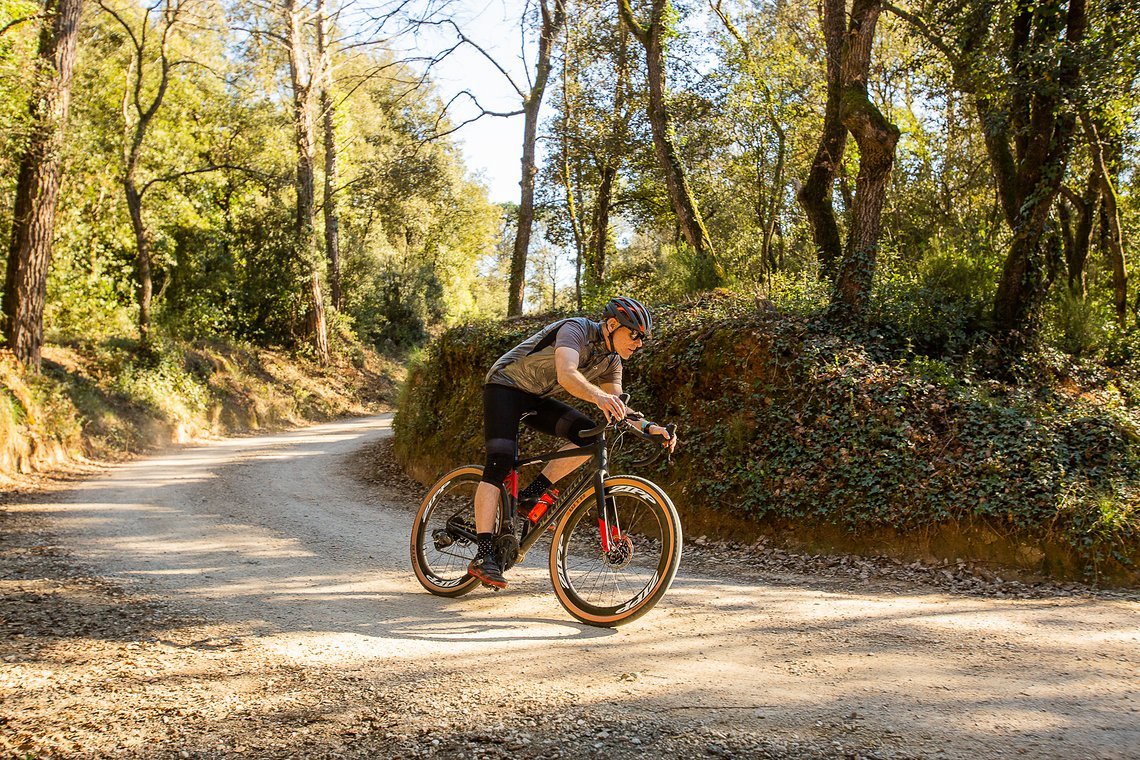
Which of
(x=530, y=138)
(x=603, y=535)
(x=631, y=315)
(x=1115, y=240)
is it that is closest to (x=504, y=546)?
(x=603, y=535)

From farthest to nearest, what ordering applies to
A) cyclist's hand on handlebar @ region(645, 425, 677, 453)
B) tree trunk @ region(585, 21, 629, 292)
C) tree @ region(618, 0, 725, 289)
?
tree trunk @ region(585, 21, 629, 292), tree @ region(618, 0, 725, 289), cyclist's hand on handlebar @ region(645, 425, 677, 453)

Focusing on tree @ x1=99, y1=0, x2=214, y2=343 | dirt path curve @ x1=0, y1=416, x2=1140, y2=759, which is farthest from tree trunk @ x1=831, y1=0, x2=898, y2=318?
tree @ x1=99, y1=0, x2=214, y2=343

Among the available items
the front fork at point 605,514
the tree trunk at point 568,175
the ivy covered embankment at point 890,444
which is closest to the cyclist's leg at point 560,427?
the front fork at point 605,514

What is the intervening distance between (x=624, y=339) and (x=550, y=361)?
0.53 metres

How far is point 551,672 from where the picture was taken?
3.95 metres

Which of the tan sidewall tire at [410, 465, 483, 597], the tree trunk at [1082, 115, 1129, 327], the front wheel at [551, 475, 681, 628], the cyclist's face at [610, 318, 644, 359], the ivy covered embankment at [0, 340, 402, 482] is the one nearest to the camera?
the front wheel at [551, 475, 681, 628]

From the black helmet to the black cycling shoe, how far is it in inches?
72.4

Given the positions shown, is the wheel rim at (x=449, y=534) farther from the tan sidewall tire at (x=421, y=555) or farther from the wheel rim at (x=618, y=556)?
the wheel rim at (x=618, y=556)

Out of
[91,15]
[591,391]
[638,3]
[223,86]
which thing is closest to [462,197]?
[223,86]

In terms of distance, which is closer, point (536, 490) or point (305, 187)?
point (536, 490)

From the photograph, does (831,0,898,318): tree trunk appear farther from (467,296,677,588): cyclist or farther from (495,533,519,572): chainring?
(495,533,519,572): chainring

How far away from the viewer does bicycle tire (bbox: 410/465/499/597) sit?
5.57 metres

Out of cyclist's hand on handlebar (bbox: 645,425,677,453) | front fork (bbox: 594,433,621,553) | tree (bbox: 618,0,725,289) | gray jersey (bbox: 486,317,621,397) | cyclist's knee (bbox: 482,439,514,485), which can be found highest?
tree (bbox: 618,0,725,289)

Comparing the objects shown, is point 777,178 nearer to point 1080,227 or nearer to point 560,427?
point 1080,227
